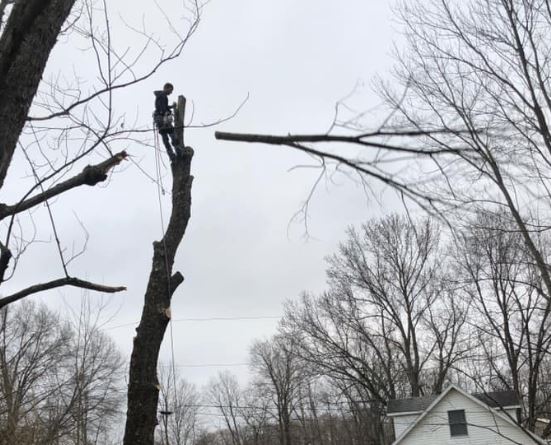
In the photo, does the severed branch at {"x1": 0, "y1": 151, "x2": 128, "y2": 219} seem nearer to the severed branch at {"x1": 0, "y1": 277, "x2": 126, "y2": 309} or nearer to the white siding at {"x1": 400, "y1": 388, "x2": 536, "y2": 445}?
the severed branch at {"x1": 0, "y1": 277, "x2": 126, "y2": 309}

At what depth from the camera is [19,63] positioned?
206cm

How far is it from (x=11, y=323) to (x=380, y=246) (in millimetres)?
17742

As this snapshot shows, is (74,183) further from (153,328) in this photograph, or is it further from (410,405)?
(410,405)

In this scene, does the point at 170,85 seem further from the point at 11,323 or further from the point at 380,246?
the point at 380,246

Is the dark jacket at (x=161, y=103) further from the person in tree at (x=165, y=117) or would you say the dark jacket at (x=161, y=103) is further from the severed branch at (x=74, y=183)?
the severed branch at (x=74, y=183)

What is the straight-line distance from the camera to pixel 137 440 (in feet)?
12.2

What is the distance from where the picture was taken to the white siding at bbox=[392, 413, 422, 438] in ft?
78.9

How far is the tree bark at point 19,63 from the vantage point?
2.03 m

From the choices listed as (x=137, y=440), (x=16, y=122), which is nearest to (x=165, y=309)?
(x=137, y=440)

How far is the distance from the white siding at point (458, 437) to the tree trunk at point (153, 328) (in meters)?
18.8

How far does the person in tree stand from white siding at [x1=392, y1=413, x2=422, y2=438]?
71.0 ft

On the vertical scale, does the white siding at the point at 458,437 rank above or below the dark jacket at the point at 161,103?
below

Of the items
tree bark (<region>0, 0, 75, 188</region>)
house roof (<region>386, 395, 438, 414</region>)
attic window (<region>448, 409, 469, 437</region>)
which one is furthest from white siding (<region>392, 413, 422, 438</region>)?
tree bark (<region>0, 0, 75, 188</region>)

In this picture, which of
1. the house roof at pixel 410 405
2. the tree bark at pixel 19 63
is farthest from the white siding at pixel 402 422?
the tree bark at pixel 19 63
